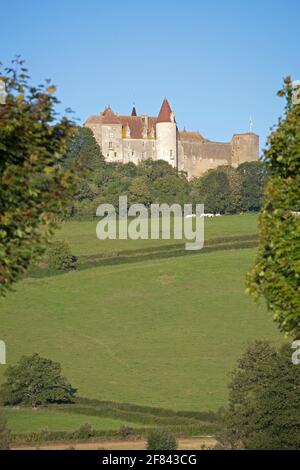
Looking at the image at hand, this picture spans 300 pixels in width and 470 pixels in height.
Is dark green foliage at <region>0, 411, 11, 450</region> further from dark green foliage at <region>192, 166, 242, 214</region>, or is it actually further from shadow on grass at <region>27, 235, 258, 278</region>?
dark green foliage at <region>192, 166, 242, 214</region>

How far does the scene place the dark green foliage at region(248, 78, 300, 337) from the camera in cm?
2605

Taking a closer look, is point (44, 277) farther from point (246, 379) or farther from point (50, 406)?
point (246, 379)

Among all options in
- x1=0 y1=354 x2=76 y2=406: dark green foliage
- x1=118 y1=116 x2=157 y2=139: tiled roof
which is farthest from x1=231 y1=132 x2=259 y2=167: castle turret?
x1=0 y1=354 x2=76 y2=406: dark green foliage

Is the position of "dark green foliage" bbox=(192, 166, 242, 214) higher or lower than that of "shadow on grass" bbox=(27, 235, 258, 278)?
higher

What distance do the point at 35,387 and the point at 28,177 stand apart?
156 ft

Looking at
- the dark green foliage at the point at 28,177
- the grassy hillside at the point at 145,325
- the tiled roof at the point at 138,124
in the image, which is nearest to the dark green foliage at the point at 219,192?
the tiled roof at the point at 138,124

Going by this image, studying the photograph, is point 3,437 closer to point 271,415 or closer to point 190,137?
point 271,415

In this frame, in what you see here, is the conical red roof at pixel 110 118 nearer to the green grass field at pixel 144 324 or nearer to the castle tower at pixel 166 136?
the castle tower at pixel 166 136

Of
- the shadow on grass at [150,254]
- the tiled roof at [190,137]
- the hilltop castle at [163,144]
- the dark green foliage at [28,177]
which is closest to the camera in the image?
the dark green foliage at [28,177]

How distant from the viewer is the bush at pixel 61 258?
10184 centimetres

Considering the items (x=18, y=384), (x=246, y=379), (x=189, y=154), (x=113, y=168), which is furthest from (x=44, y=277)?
(x=189, y=154)

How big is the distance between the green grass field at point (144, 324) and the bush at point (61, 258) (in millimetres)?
1222

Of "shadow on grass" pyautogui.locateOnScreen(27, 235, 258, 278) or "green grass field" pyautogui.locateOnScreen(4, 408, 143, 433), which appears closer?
"green grass field" pyautogui.locateOnScreen(4, 408, 143, 433)

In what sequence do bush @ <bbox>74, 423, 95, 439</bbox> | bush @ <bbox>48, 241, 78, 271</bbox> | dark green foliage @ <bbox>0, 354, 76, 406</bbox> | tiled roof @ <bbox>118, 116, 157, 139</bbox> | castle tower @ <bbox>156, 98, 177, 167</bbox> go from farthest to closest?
tiled roof @ <bbox>118, 116, 157, 139</bbox> < castle tower @ <bbox>156, 98, 177, 167</bbox> < bush @ <bbox>48, 241, 78, 271</bbox> < dark green foliage @ <bbox>0, 354, 76, 406</bbox> < bush @ <bbox>74, 423, 95, 439</bbox>
